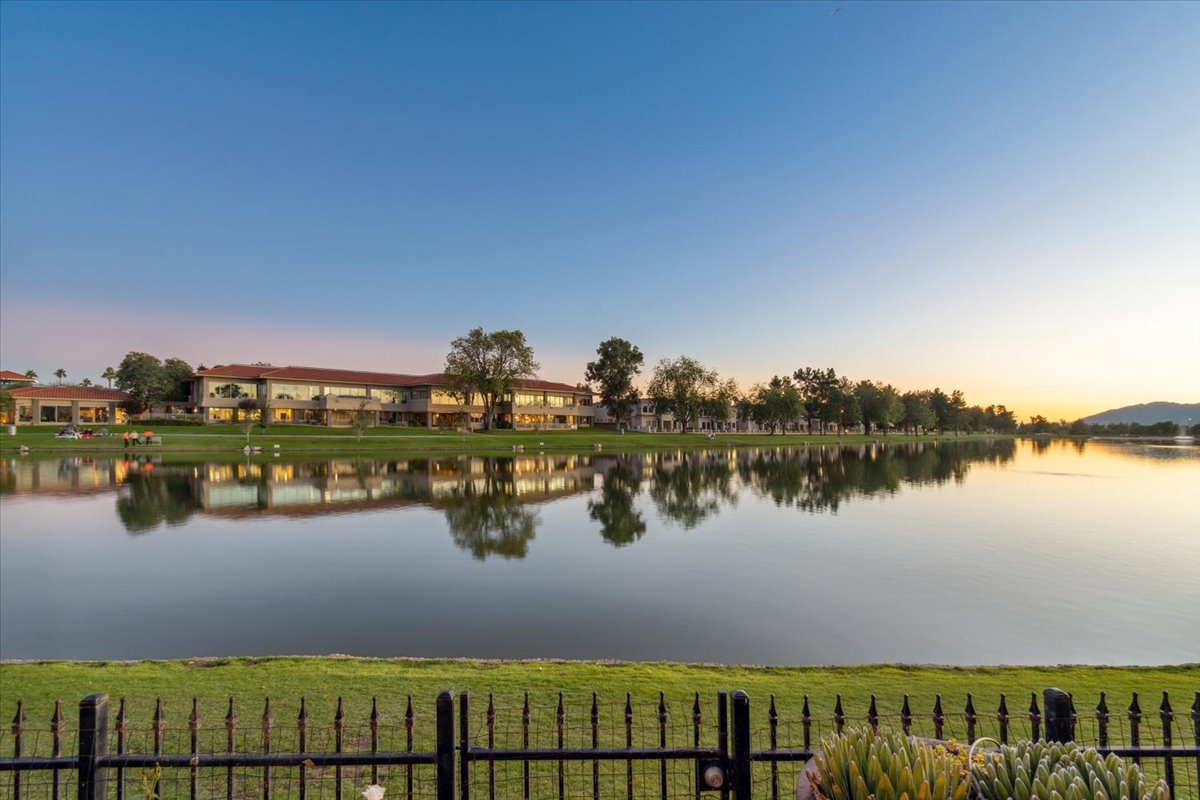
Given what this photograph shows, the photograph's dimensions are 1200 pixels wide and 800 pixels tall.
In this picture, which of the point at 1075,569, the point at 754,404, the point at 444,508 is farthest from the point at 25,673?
the point at 754,404

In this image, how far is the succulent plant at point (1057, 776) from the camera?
261 cm

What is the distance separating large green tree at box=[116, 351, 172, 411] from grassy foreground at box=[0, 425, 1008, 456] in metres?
16.3

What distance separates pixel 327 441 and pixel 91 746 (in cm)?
6963

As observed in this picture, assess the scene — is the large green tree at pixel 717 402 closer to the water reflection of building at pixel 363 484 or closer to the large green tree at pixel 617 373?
the large green tree at pixel 617 373

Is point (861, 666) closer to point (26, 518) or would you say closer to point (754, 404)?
point (26, 518)

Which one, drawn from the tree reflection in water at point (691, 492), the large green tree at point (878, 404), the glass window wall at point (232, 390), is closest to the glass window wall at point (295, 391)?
the glass window wall at point (232, 390)

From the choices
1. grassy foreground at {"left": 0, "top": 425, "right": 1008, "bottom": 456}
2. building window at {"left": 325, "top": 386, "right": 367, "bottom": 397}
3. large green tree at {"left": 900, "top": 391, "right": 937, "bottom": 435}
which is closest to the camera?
grassy foreground at {"left": 0, "top": 425, "right": 1008, "bottom": 456}

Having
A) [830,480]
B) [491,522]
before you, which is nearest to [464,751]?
[491,522]

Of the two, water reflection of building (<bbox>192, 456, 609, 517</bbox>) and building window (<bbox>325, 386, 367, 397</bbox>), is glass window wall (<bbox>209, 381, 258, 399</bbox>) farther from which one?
water reflection of building (<bbox>192, 456, 609, 517</bbox>)

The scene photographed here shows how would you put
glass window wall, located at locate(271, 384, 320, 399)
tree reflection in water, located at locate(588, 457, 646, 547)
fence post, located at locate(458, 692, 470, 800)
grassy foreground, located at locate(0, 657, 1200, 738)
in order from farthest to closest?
glass window wall, located at locate(271, 384, 320, 399) → tree reflection in water, located at locate(588, 457, 646, 547) → grassy foreground, located at locate(0, 657, 1200, 738) → fence post, located at locate(458, 692, 470, 800)

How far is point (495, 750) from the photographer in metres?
3.84

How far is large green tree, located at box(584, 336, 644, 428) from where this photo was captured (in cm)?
12431

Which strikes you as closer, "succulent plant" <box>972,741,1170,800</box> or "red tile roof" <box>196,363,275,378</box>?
"succulent plant" <box>972,741,1170,800</box>

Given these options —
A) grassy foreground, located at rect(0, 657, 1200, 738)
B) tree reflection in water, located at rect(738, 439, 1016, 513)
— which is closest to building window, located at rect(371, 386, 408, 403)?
tree reflection in water, located at rect(738, 439, 1016, 513)
